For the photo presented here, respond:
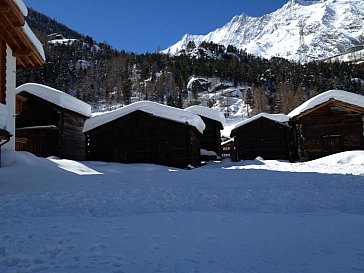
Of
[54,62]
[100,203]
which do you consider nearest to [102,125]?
[100,203]

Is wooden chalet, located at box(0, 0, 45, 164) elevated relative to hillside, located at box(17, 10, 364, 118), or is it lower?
lower

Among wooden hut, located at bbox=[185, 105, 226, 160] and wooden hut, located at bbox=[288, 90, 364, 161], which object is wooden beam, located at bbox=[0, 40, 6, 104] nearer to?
wooden hut, located at bbox=[185, 105, 226, 160]

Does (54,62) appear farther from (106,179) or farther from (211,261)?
(211,261)

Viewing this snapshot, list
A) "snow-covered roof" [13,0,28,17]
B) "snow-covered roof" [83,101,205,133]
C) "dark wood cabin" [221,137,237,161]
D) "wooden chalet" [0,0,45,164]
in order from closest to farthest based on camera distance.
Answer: "wooden chalet" [0,0,45,164], "snow-covered roof" [13,0,28,17], "snow-covered roof" [83,101,205,133], "dark wood cabin" [221,137,237,161]

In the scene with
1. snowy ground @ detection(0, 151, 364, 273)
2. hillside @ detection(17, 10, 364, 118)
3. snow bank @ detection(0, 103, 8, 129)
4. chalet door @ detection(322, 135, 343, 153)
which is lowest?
snowy ground @ detection(0, 151, 364, 273)

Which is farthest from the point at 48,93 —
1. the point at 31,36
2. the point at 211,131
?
the point at 211,131

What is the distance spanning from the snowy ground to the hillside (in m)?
71.5

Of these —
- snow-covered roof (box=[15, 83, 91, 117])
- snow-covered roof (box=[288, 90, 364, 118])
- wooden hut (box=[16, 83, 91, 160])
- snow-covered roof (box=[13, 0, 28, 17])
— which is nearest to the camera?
snow-covered roof (box=[13, 0, 28, 17])

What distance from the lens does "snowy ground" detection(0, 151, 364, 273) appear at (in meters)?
3.48

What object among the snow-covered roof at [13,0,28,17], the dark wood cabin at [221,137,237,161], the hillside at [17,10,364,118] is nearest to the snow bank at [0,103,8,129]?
the snow-covered roof at [13,0,28,17]

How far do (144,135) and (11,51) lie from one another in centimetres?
867

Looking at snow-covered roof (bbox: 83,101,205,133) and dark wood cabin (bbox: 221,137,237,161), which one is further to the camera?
dark wood cabin (bbox: 221,137,237,161)

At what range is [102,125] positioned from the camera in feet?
67.3

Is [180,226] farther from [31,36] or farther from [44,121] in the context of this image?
[44,121]
